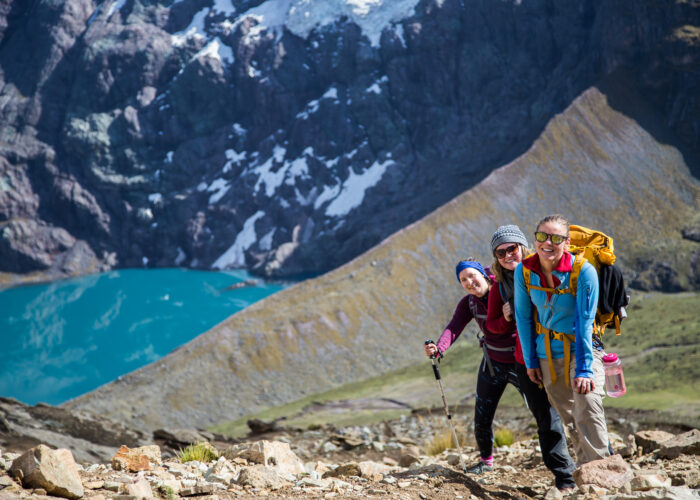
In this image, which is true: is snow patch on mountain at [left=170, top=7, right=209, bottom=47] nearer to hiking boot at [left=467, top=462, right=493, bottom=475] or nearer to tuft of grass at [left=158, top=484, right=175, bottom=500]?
hiking boot at [left=467, top=462, right=493, bottom=475]

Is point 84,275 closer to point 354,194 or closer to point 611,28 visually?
point 354,194

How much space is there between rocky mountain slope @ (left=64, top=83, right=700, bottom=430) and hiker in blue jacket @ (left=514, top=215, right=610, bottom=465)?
29309mm

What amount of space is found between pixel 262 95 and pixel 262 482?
138 m

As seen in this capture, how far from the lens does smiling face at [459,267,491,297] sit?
6.92 meters

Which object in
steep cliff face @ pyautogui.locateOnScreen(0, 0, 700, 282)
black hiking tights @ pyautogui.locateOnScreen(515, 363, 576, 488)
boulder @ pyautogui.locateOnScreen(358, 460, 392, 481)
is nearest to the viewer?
black hiking tights @ pyautogui.locateOnScreen(515, 363, 576, 488)

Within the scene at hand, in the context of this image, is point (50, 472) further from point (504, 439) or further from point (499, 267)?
point (504, 439)

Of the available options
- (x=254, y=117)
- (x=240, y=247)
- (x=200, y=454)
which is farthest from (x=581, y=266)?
(x=254, y=117)

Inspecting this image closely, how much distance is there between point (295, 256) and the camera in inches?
4471

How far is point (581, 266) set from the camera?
571 centimetres

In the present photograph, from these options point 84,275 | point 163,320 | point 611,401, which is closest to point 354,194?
point 163,320

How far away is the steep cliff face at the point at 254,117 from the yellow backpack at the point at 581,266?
9679 centimetres

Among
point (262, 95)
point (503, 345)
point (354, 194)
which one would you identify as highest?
point (262, 95)

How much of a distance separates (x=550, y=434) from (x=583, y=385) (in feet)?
2.98

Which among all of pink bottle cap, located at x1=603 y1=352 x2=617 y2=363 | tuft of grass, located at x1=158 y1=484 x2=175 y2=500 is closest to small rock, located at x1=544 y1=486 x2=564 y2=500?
pink bottle cap, located at x1=603 y1=352 x2=617 y2=363
